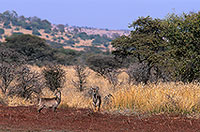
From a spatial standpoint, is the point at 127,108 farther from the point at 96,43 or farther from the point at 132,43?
Answer: the point at 96,43

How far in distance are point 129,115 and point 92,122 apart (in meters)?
1.86

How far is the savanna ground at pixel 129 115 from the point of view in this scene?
8.12m

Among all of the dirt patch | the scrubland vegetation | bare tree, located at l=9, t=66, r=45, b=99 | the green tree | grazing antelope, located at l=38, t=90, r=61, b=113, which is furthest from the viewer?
the green tree

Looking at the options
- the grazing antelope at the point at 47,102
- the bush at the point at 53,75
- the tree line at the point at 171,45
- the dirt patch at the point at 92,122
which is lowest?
the dirt patch at the point at 92,122

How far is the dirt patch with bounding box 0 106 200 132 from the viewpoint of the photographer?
312 inches

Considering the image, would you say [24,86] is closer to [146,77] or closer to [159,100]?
[159,100]

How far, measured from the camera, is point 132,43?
1958 cm

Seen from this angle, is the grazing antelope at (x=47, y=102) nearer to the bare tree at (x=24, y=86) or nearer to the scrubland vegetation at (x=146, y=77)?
the scrubland vegetation at (x=146, y=77)

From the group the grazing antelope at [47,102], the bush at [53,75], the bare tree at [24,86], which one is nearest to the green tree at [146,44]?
the bush at [53,75]

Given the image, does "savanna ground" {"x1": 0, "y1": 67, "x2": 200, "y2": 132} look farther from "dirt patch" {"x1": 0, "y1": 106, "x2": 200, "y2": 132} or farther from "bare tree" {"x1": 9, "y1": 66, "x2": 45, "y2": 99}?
"bare tree" {"x1": 9, "y1": 66, "x2": 45, "y2": 99}

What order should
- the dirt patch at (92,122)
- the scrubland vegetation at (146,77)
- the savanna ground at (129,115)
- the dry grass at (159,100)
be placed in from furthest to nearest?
the scrubland vegetation at (146,77) → the dry grass at (159,100) → the savanna ground at (129,115) → the dirt patch at (92,122)

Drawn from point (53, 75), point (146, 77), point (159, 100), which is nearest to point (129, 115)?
point (159, 100)

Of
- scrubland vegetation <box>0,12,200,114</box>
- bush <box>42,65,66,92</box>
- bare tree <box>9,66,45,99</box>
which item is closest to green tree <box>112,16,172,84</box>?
scrubland vegetation <box>0,12,200,114</box>

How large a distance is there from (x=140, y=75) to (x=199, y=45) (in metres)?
5.34
